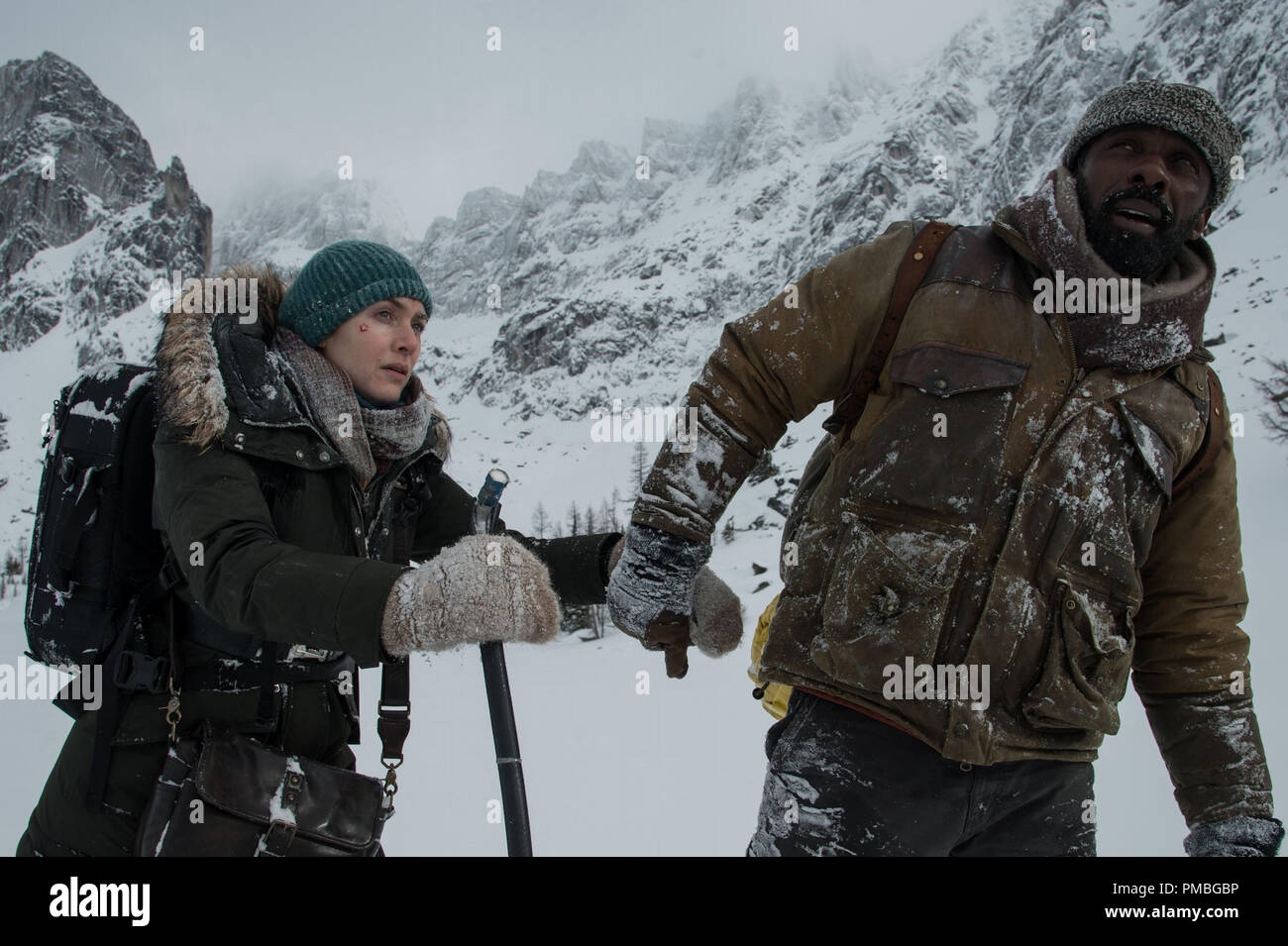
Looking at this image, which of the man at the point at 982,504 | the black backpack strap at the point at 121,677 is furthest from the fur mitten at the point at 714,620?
the black backpack strap at the point at 121,677

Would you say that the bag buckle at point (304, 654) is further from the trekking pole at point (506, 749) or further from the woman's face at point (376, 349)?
the woman's face at point (376, 349)

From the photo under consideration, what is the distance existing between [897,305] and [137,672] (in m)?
2.41

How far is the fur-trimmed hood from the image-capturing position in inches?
80.7

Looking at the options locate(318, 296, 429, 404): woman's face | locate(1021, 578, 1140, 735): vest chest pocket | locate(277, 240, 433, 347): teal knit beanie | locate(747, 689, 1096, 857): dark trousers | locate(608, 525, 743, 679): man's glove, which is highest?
locate(277, 240, 433, 347): teal knit beanie

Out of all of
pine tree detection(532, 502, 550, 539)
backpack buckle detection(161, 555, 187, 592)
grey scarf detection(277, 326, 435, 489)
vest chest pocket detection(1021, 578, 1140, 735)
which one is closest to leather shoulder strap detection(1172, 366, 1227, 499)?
vest chest pocket detection(1021, 578, 1140, 735)

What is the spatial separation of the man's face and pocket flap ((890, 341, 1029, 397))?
52 centimetres

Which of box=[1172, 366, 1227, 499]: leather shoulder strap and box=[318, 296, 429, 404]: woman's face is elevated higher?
box=[318, 296, 429, 404]: woman's face

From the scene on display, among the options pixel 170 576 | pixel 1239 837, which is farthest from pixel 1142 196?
pixel 170 576

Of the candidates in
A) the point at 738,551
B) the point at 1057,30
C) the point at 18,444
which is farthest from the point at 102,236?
the point at 1057,30

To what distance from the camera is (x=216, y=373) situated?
7.09ft

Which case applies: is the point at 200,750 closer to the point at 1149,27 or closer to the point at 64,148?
the point at 1149,27

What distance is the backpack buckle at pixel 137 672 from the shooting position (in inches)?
83.4

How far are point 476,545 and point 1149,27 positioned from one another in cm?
14043

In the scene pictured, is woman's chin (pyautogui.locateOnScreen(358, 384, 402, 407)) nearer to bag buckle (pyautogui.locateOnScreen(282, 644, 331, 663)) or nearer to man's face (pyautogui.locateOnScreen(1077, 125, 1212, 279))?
bag buckle (pyautogui.locateOnScreen(282, 644, 331, 663))
